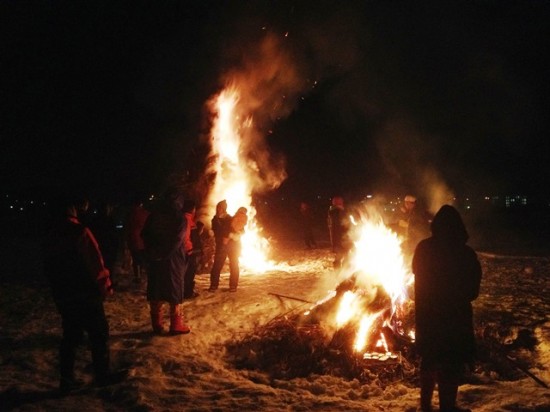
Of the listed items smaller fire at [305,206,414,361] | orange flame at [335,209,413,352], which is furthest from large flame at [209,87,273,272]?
smaller fire at [305,206,414,361]

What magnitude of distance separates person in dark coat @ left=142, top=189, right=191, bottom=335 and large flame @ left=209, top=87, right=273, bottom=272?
770 centimetres

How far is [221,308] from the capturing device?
308 inches

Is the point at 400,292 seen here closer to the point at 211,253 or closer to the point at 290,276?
the point at 290,276

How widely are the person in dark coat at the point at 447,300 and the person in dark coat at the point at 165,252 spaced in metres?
3.57

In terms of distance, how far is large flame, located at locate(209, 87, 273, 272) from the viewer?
14.6 m

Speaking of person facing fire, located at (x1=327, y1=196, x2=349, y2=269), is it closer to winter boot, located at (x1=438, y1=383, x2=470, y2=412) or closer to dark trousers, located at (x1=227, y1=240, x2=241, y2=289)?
dark trousers, located at (x1=227, y1=240, x2=241, y2=289)

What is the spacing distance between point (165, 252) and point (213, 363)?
5.46ft

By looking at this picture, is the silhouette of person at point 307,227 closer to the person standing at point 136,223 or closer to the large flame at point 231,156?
the large flame at point 231,156

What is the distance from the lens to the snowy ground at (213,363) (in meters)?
4.41

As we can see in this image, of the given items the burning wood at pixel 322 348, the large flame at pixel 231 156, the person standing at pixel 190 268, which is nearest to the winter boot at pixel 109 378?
the burning wood at pixel 322 348

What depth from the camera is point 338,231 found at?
453 inches

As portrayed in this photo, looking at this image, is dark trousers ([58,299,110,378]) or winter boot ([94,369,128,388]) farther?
winter boot ([94,369,128,388])

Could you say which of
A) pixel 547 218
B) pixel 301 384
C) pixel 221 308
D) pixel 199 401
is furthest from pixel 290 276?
pixel 547 218

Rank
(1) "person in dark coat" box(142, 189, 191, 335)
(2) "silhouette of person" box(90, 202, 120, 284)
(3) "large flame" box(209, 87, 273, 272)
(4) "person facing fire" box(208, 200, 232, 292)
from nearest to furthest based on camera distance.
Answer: (1) "person in dark coat" box(142, 189, 191, 335) → (2) "silhouette of person" box(90, 202, 120, 284) → (4) "person facing fire" box(208, 200, 232, 292) → (3) "large flame" box(209, 87, 273, 272)
